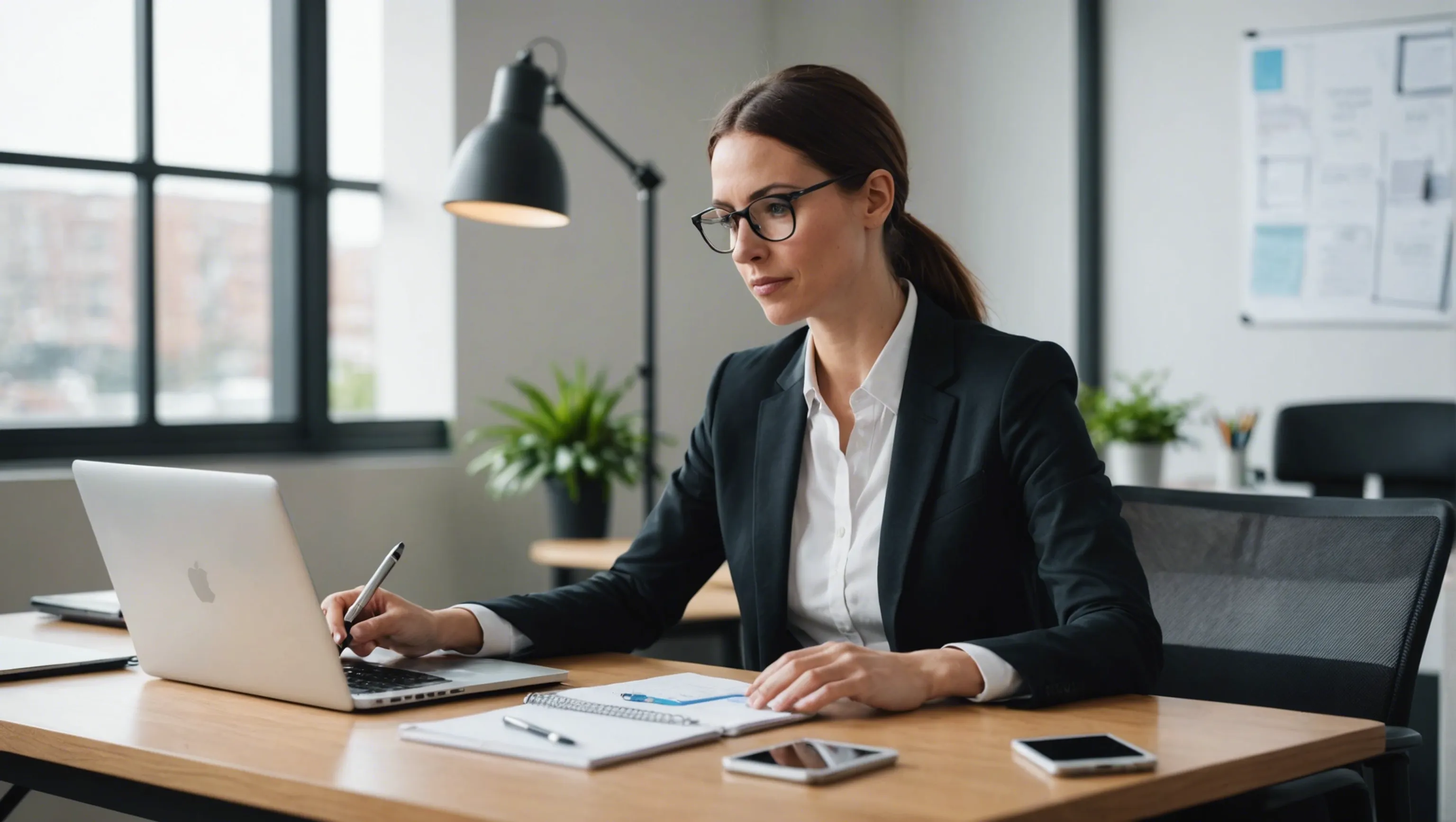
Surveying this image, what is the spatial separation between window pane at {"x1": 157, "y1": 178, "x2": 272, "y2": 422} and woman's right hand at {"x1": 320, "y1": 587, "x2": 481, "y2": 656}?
2239 mm

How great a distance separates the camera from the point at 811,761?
41.6 inches

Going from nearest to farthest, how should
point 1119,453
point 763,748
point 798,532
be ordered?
point 763,748
point 798,532
point 1119,453

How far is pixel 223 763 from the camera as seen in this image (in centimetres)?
113

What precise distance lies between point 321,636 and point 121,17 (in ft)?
8.80

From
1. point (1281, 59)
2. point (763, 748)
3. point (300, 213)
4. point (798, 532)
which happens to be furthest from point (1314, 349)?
point (763, 748)

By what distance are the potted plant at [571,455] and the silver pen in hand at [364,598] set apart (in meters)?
2.06

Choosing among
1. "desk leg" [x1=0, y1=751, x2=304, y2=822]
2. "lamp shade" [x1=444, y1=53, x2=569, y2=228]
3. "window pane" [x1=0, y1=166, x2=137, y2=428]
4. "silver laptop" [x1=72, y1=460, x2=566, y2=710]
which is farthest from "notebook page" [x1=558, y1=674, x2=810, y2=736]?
"window pane" [x1=0, y1=166, x2=137, y2=428]

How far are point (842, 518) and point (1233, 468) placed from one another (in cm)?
246

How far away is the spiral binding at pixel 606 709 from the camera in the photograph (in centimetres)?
120

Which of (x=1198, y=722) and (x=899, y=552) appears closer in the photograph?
(x=1198, y=722)

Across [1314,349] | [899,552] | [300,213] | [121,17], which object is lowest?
[899,552]

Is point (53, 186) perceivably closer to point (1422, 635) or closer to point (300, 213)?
point (300, 213)

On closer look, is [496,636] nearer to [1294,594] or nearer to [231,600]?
[231,600]

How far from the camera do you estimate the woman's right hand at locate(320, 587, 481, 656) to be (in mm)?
1513
